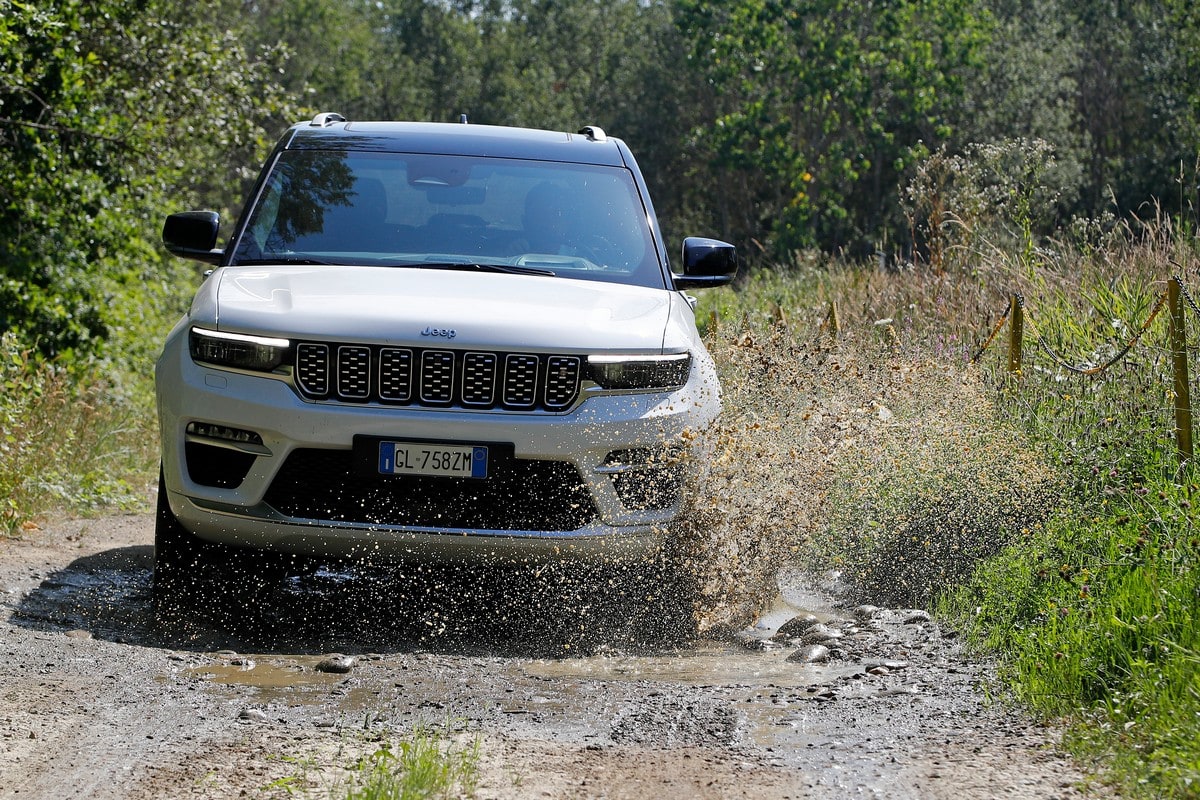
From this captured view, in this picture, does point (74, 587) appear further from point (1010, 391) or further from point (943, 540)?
point (1010, 391)

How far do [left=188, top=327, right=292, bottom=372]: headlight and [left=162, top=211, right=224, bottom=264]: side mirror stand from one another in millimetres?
1108

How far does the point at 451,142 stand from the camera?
668 centimetres

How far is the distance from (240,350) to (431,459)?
796mm

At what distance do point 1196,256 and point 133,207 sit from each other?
8.93 metres

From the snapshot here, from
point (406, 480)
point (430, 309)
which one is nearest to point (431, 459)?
point (406, 480)

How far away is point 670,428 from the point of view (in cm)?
517

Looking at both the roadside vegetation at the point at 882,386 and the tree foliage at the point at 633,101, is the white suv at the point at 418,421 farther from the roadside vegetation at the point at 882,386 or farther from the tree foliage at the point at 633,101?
the tree foliage at the point at 633,101

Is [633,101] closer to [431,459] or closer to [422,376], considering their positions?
[422,376]

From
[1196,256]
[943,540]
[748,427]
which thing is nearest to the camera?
[748,427]

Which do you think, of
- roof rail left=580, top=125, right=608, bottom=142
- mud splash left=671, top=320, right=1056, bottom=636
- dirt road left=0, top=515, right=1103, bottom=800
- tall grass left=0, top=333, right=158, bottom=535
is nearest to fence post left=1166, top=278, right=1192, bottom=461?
mud splash left=671, top=320, right=1056, bottom=636

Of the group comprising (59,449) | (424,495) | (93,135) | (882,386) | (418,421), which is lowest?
(59,449)

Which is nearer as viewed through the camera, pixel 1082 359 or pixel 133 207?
pixel 1082 359

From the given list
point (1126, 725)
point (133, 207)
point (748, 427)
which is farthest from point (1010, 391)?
point (133, 207)

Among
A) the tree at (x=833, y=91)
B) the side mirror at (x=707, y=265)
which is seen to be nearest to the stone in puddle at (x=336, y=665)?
the side mirror at (x=707, y=265)
